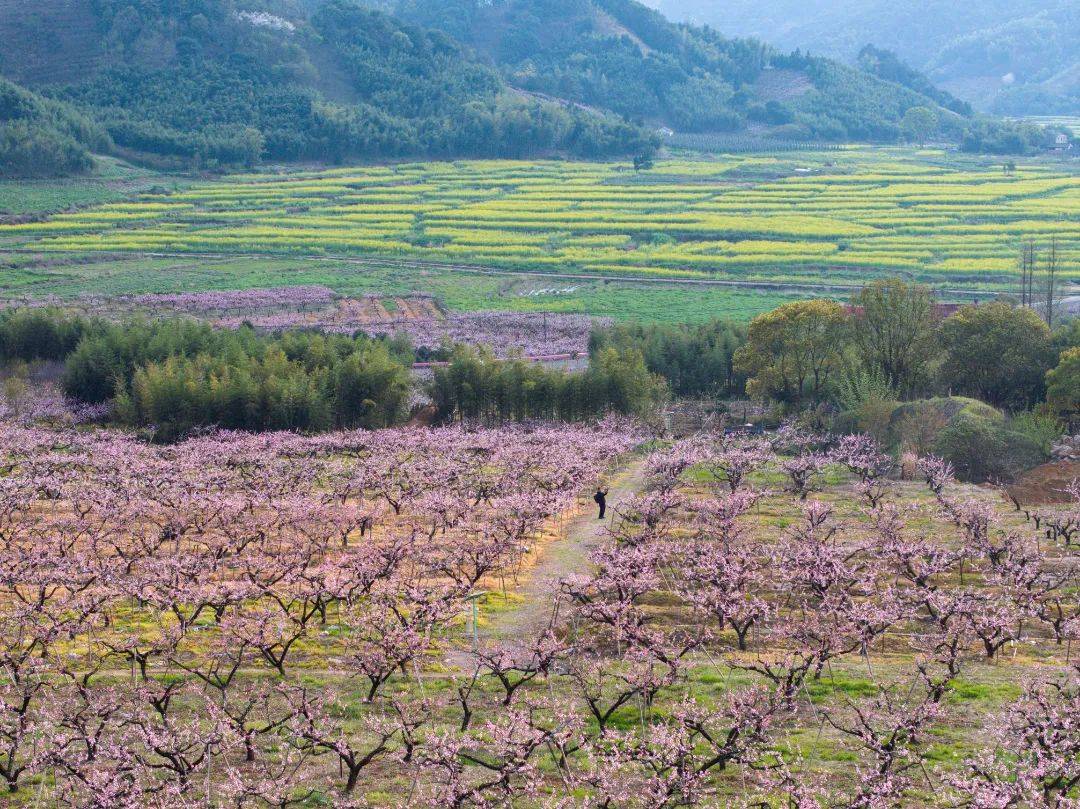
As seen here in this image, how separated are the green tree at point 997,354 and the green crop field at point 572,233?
29.3 metres

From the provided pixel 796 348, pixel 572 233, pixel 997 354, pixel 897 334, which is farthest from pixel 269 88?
pixel 997 354

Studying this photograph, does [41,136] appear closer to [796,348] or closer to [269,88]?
[269,88]

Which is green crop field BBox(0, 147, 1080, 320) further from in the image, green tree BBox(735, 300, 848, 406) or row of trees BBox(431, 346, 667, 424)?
row of trees BBox(431, 346, 667, 424)

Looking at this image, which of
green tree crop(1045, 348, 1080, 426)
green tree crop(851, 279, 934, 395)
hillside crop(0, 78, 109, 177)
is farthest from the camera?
hillside crop(0, 78, 109, 177)

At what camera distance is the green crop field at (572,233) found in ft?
320

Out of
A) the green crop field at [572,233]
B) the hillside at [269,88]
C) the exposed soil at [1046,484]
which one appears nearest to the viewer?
the exposed soil at [1046,484]

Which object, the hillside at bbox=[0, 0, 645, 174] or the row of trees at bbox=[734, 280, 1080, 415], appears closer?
the row of trees at bbox=[734, 280, 1080, 415]

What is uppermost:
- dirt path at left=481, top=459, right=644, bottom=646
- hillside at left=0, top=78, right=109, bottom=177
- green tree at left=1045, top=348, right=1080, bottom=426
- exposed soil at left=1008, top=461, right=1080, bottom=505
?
hillside at left=0, top=78, right=109, bottom=177

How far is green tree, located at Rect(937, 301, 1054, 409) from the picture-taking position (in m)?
53.5

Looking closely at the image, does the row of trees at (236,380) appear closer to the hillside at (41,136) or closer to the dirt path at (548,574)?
the dirt path at (548,574)

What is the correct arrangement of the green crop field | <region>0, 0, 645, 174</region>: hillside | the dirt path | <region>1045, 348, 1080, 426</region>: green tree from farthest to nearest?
1. <region>0, 0, 645, 174</region>: hillside
2. the green crop field
3. <region>1045, 348, 1080, 426</region>: green tree
4. the dirt path

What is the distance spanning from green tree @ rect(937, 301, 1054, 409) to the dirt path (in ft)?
61.3

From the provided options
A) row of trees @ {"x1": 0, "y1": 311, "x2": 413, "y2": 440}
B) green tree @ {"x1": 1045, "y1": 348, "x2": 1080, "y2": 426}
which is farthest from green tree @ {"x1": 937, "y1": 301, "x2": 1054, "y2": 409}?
row of trees @ {"x1": 0, "y1": 311, "x2": 413, "y2": 440}

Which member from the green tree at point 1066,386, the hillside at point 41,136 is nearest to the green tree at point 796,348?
the green tree at point 1066,386
